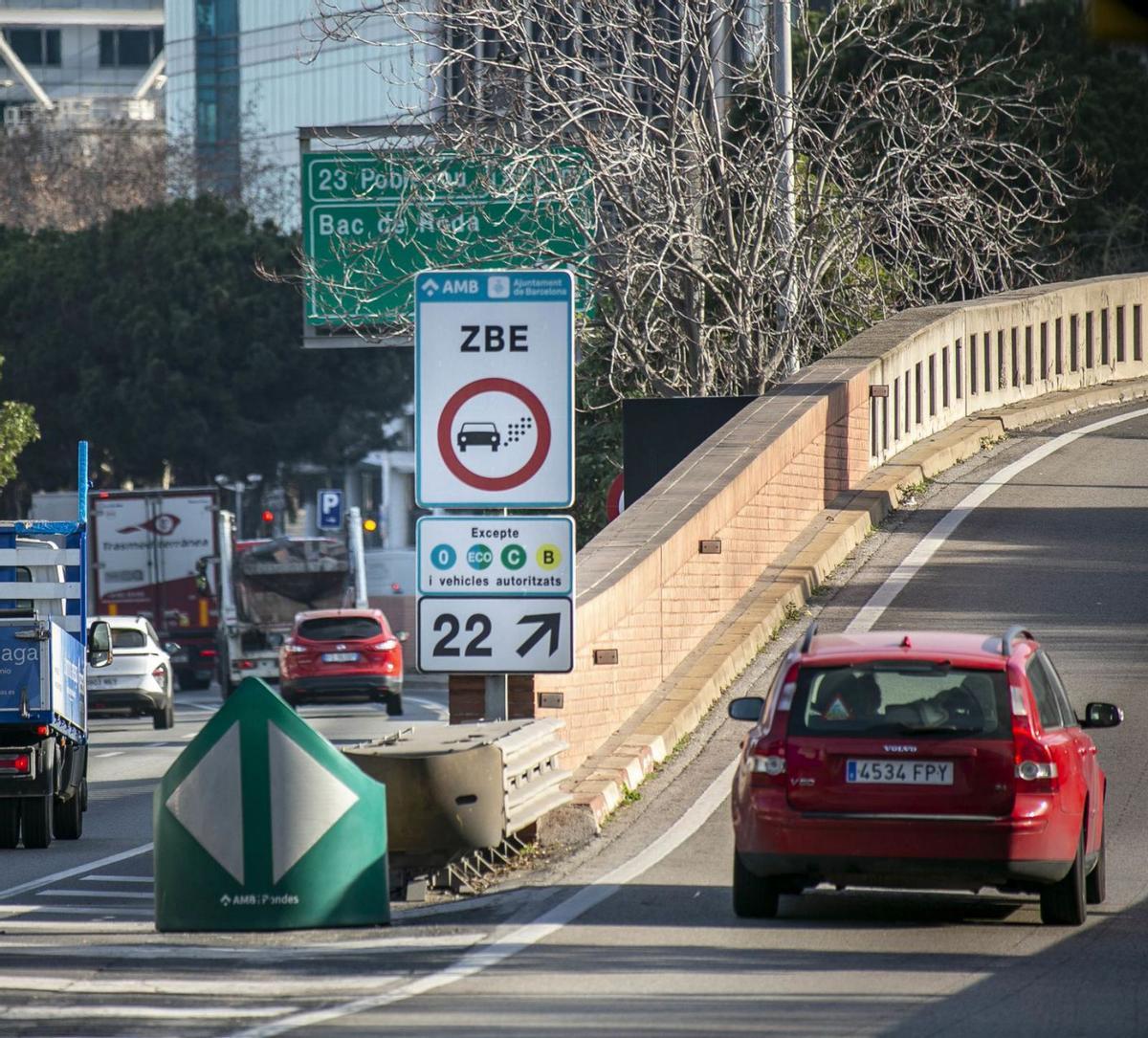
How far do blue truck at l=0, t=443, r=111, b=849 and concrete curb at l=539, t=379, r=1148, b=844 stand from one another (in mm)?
5264

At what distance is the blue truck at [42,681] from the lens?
57.3 feet

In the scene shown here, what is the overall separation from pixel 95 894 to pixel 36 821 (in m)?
4.04

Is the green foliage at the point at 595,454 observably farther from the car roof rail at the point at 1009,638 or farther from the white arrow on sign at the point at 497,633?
the car roof rail at the point at 1009,638

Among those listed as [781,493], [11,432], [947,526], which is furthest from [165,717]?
[781,493]

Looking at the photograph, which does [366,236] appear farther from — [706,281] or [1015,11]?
[1015,11]

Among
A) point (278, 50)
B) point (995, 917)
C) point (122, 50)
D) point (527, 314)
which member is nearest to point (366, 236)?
point (527, 314)

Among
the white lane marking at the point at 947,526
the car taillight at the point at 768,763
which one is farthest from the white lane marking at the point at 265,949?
the white lane marking at the point at 947,526

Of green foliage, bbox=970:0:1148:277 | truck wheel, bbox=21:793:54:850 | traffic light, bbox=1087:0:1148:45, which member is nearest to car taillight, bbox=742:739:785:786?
traffic light, bbox=1087:0:1148:45

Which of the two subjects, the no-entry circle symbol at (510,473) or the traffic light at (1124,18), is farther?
the no-entry circle symbol at (510,473)

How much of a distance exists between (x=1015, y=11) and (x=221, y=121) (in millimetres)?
67939

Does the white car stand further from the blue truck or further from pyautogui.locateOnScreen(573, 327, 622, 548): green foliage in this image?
the blue truck

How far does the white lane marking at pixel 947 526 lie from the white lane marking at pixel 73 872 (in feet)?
18.1

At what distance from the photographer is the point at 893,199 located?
78.6 ft

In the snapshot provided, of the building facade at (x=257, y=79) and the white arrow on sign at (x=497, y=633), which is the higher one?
the building facade at (x=257, y=79)
